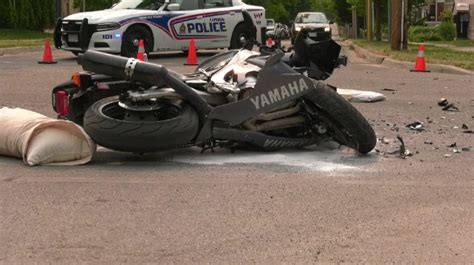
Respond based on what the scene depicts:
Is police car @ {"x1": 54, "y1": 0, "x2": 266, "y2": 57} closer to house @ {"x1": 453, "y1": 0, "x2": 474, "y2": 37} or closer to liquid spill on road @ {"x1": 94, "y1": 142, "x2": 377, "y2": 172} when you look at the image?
liquid spill on road @ {"x1": 94, "y1": 142, "x2": 377, "y2": 172}

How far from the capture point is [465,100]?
34.7 feet

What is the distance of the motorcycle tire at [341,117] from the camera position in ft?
20.7

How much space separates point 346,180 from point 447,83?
318 inches

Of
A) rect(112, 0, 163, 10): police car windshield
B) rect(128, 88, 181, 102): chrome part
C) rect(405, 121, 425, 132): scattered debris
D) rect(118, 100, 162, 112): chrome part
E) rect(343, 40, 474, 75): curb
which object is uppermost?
rect(112, 0, 163, 10): police car windshield

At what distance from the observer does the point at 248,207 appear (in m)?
4.84

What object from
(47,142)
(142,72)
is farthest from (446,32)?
(47,142)

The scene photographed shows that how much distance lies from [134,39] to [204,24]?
2.41 metres

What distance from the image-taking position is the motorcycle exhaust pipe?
6.09 meters

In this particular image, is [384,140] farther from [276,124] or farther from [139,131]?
[139,131]

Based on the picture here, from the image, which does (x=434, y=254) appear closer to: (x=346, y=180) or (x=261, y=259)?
(x=261, y=259)

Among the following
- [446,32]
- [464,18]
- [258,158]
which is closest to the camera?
[258,158]

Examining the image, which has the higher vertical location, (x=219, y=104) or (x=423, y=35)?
(x=219, y=104)

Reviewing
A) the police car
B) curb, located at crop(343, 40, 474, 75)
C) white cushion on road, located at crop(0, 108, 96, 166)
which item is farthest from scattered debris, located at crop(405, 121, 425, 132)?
the police car

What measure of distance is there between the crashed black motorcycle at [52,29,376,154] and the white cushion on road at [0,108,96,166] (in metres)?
0.16
